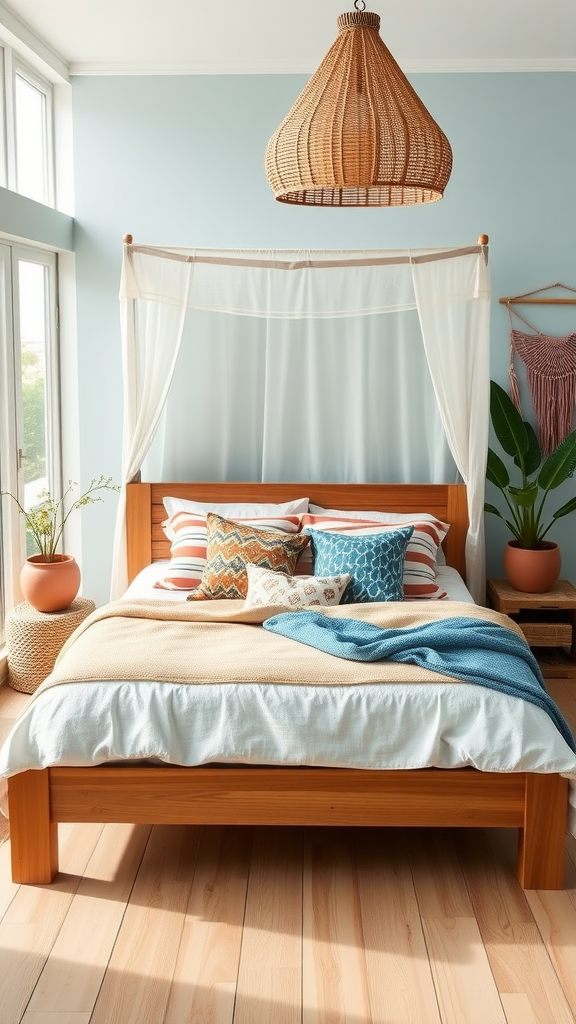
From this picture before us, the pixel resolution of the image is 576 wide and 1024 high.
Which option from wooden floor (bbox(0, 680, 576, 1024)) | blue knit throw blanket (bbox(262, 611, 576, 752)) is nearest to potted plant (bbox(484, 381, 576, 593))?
blue knit throw blanket (bbox(262, 611, 576, 752))

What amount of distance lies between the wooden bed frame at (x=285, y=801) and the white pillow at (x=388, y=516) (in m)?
1.82

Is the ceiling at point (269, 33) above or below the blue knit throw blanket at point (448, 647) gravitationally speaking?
above

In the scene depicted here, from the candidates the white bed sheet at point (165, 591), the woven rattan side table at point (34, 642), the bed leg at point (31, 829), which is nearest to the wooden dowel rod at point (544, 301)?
the white bed sheet at point (165, 591)

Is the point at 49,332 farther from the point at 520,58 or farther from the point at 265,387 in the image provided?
the point at 520,58

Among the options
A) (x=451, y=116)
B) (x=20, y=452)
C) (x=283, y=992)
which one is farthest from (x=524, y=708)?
(x=451, y=116)

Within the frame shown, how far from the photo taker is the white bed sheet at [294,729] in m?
2.81

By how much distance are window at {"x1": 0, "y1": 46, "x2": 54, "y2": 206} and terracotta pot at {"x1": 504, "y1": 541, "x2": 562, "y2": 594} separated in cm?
287

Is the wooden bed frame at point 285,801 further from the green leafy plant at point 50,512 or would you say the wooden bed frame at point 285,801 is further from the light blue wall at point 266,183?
the light blue wall at point 266,183

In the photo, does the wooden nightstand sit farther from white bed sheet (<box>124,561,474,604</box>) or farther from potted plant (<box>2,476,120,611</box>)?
potted plant (<box>2,476,120,611</box>)

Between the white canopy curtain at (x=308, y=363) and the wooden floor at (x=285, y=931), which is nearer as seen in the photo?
the wooden floor at (x=285, y=931)

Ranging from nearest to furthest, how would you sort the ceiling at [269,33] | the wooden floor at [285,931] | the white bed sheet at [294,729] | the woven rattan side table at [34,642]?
1. the wooden floor at [285,931]
2. the white bed sheet at [294,729]
3. the ceiling at [269,33]
4. the woven rattan side table at [34,642]

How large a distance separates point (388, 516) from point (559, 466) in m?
0.83

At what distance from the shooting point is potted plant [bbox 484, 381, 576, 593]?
4621 mm

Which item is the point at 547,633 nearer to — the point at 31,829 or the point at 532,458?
the point at 532,458
